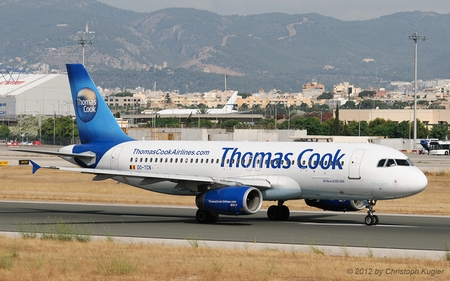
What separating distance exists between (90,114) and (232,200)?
42.1 ft

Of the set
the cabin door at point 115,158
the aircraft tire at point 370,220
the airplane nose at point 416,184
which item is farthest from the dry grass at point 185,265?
the cabin door at point 115,158

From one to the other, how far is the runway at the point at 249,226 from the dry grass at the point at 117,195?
163 inches

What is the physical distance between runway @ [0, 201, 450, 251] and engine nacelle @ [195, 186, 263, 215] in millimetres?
768

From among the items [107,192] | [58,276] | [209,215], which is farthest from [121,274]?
[107,192]

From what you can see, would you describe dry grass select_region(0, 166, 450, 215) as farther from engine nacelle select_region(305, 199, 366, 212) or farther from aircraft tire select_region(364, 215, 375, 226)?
aircraft tire select_region(364, 215, 375, 226)

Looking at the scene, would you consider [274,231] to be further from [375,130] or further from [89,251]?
[375,130]

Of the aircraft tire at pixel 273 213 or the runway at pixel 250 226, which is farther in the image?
the aircraft tire at pixel 273 213

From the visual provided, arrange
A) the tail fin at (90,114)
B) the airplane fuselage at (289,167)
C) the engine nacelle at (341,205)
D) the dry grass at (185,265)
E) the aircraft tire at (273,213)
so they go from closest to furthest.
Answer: the dry grass at (185,265), the airplane fuselage at (289,167), the engine nacelle at (341,205), the aircraft tire at (273,213), the tail fin at (90,114)

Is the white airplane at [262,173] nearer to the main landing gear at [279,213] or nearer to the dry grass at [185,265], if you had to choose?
the main landing gear at [279,213]

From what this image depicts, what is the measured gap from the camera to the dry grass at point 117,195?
162ft

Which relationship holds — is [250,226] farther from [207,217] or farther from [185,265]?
[185,265]

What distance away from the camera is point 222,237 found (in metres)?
33.5

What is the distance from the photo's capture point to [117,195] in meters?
57.4

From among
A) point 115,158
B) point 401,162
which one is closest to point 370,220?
point 401,162
